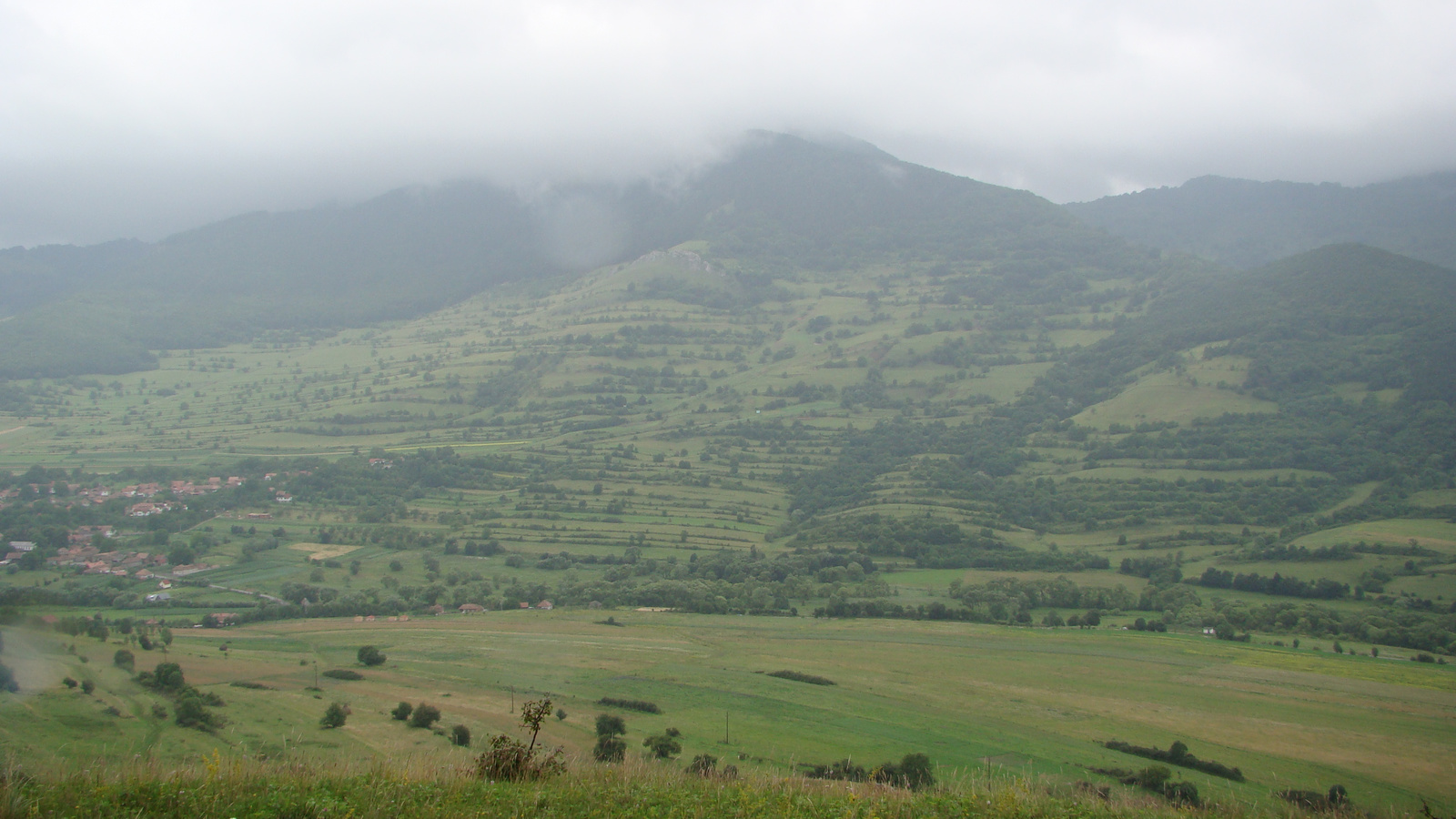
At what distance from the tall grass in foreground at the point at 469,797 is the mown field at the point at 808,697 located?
5.95 ft

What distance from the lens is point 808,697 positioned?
2998 centimetres

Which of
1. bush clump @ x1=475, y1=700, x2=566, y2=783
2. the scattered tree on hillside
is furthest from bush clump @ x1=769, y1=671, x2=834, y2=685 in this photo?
bush clump @ x1=475, y1=700, x2=566, y2=783

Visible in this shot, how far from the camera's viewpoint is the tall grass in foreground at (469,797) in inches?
314

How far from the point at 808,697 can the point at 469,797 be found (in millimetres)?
22605

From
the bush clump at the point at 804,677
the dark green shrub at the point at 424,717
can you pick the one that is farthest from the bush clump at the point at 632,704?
the bush clump at the point at 804,677

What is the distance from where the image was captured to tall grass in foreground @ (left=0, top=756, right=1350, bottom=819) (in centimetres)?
796

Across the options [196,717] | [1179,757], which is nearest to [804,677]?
[1179,757]

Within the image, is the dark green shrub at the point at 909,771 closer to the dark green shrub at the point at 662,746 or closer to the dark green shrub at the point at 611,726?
the dark green shrub at the point at 662,746

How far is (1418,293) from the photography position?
9994 cm

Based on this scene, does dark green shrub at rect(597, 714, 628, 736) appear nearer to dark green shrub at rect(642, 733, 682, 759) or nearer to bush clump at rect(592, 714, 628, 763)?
bush clump at rect(592, 714, 628, 763)

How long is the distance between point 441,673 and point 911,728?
16.8 meters

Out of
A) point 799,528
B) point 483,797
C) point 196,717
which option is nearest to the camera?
point 483,797

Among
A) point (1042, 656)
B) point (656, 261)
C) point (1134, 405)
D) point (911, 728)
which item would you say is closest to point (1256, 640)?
point (1042, 656)

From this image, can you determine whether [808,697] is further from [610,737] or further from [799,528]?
[799,528]
